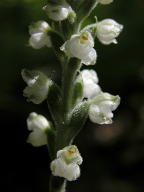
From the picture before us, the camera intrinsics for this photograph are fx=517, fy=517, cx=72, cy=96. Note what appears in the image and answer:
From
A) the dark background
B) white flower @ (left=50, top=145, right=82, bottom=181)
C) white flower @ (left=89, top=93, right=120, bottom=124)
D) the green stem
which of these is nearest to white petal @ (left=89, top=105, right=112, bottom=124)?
white flower @ (left=89, top=93, right=120, bottom=124)

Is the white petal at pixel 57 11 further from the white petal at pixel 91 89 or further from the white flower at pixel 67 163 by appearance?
the white flower at pixel 67 163

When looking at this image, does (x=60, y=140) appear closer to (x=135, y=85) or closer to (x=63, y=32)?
(x=63, y=32)

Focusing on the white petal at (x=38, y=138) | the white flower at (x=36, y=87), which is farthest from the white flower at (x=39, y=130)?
the white flower at (x=36, y=87)


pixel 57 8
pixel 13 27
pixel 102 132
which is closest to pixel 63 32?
pixel 57 8

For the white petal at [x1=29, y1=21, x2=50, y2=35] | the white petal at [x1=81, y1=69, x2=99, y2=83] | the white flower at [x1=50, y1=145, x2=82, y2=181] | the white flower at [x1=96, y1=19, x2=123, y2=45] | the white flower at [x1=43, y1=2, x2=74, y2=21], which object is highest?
the white flower at [x1=43, y1=2, x2=74, y2=21]

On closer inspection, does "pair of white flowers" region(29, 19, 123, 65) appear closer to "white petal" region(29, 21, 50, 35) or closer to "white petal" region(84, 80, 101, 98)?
"white petal" region(29, 21, 50, 35)
